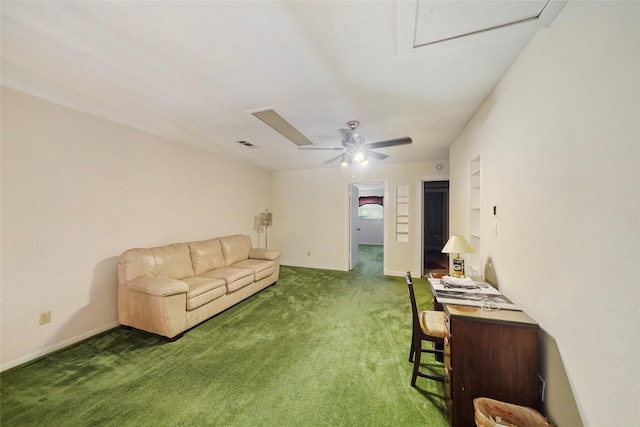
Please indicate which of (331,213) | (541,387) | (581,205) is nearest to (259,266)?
(331,213)

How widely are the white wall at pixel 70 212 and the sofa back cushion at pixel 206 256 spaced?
0.35 meters

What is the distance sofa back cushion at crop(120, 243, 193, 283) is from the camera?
8.79 ft

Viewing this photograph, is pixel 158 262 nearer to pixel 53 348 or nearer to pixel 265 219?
pixel 53 348

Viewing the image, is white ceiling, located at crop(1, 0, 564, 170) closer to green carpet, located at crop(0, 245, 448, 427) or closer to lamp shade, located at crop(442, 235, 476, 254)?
lamp shade, located at crop(442, 235, 476, 254)

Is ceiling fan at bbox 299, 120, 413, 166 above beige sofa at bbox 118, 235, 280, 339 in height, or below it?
above

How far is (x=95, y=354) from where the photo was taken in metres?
2.23

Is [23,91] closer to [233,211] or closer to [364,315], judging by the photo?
[233,211]

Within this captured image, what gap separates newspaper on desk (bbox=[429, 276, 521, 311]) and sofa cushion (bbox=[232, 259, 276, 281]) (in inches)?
106

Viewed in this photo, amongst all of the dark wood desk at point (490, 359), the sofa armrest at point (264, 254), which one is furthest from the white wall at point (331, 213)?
the dark wood desk at point (490, 359)

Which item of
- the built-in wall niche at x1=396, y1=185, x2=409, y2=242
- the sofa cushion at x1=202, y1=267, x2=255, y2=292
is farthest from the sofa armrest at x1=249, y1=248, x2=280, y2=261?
the built-in wall niche at x1=396, y1=185, x2=409, y2=242

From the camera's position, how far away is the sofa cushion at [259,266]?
12.3ft

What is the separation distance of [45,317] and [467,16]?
4.25 m

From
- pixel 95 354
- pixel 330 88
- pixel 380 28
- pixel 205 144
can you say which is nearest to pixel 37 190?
pixel 95 354

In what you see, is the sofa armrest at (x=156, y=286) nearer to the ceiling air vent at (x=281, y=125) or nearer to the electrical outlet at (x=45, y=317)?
the electrical outlet at (x=45, y=317)
